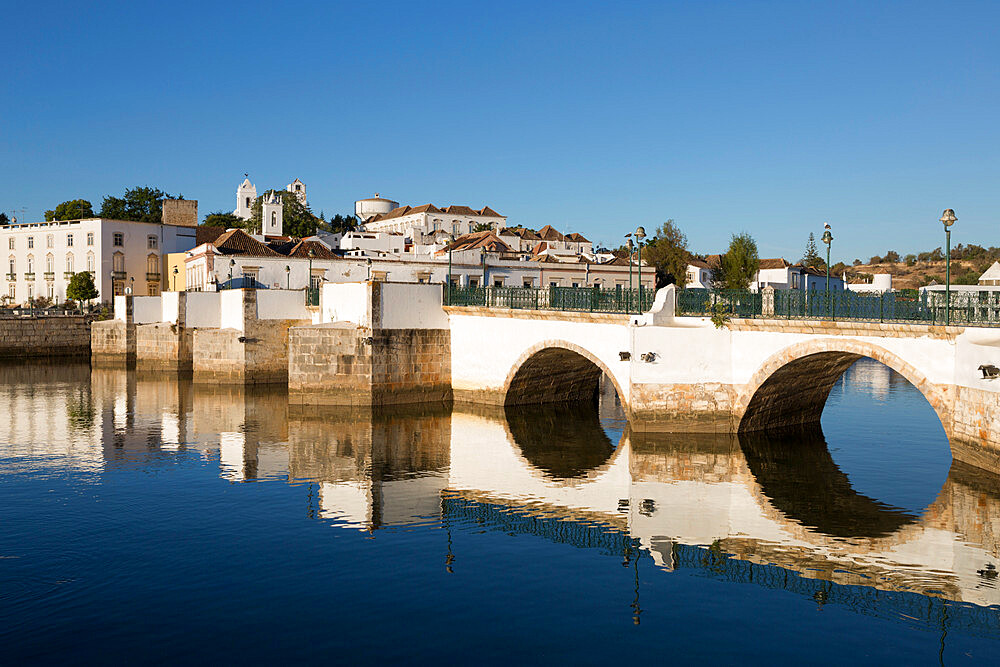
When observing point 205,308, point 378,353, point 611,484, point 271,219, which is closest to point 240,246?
point 205,308

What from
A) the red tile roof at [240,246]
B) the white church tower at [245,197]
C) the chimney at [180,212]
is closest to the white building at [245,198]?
the white church tower at [245,197]

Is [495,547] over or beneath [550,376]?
beneath

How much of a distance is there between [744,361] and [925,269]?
8429 cm

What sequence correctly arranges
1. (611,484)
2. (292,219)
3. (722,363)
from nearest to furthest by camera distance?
(611,484)
(722,363)
(292,219)

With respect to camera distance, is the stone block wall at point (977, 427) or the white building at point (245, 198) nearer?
the stone block wall at point (977, 427)

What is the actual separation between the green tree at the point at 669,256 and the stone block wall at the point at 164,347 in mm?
43237

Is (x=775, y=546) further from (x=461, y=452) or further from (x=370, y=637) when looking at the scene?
(x=461, y=452)

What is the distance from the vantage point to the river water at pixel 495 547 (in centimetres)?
1114

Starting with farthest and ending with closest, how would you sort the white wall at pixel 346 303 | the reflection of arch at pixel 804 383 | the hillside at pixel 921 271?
1. the hillside at pixel 921 271
2. the white wall at pixel 346 303
3. the reflection of arch at pixel 804 383

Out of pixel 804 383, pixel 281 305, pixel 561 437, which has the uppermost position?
pixel 281 305

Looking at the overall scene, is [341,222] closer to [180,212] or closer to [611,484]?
[180,212]

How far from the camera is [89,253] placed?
68250 mm

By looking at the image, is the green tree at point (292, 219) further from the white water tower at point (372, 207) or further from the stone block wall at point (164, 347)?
the stone block wall at point (164, 347)

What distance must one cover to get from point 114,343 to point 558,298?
3331 cm
